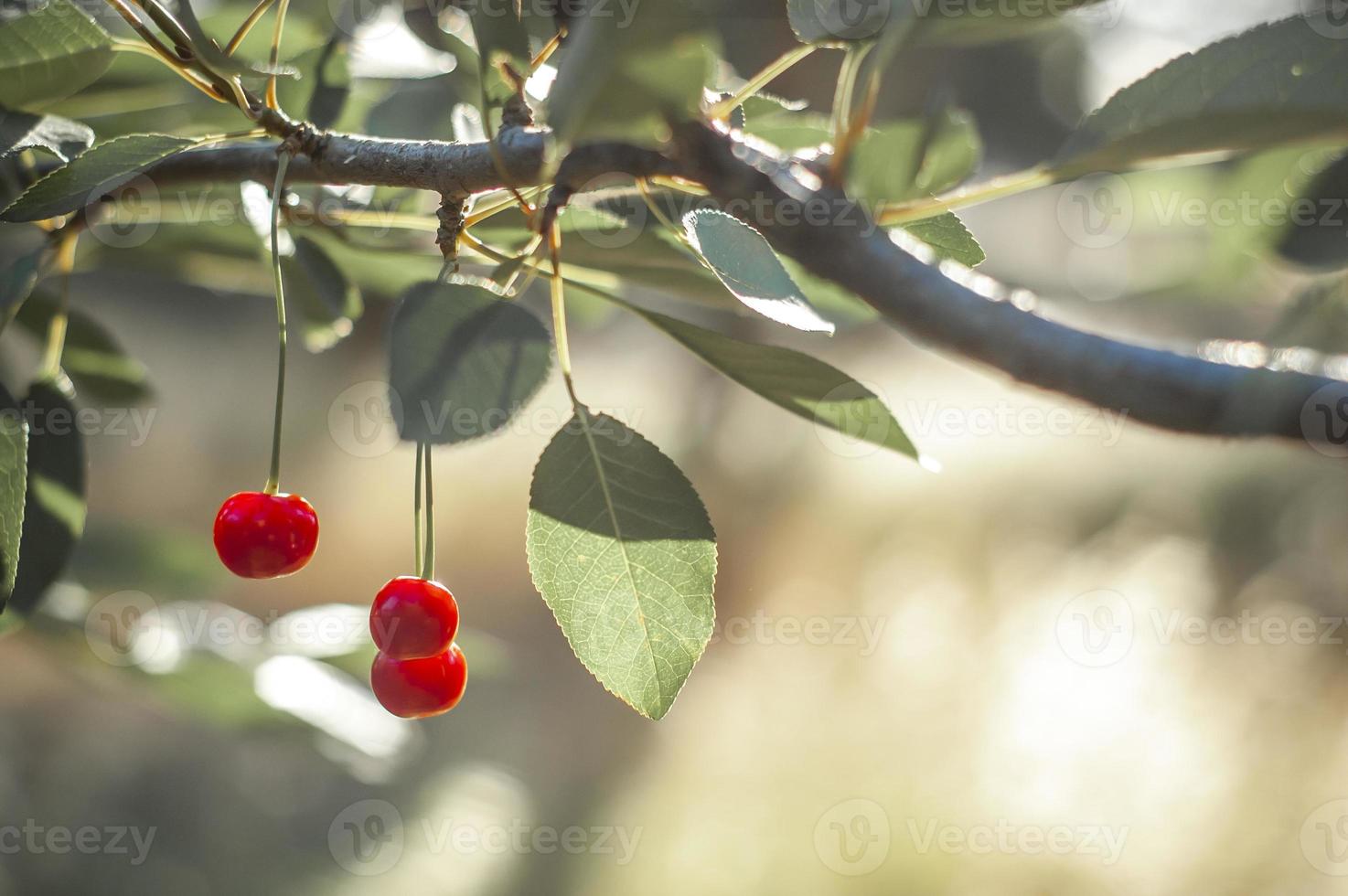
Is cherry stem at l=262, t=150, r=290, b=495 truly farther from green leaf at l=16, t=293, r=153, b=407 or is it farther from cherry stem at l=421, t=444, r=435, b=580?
green leaf at l=16, t=293, r=153, b=407

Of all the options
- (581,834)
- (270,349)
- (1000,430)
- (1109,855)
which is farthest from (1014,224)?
(270,349)

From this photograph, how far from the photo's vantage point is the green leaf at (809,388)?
1.46ft

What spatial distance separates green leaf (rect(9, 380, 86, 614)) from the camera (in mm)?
544

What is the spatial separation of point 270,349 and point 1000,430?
11.7 ft

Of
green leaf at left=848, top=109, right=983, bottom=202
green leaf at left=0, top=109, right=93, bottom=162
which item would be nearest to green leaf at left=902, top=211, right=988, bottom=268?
green leaf at left=848, top=109, right=983, bottom=202

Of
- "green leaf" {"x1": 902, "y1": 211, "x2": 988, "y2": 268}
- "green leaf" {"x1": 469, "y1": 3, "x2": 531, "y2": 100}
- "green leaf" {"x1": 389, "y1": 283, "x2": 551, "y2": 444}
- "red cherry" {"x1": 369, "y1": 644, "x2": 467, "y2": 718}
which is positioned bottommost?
"red cherry" {"x1": 369, "y1": 644, "x2": 467, "y2": 718}

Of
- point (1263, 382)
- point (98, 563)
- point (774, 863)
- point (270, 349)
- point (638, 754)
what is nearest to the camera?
point (1263, 382)

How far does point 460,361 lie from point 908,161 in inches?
8.1

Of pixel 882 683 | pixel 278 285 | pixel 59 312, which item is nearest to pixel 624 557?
pixel 278 285

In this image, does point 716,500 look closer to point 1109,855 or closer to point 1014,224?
point 1014,224

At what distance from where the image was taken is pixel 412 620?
51 centimetres

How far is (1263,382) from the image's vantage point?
0.30 meters

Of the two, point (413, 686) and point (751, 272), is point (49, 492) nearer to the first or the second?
point (413, 686)

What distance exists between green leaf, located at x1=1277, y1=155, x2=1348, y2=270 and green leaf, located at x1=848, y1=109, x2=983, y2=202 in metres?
0.17
